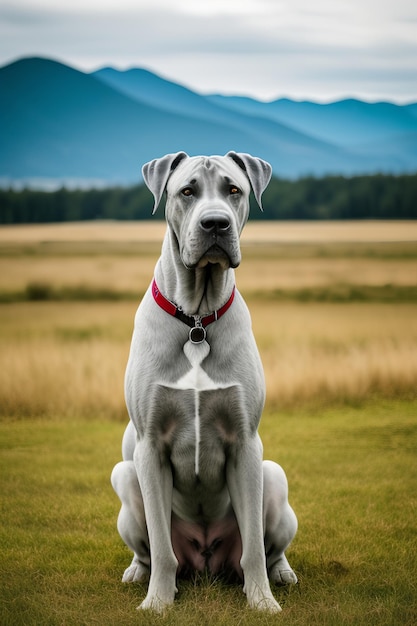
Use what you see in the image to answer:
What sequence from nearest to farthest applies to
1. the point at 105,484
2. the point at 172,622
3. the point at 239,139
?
the point at 172,622 < the point at 105,484 < the point at 239,139

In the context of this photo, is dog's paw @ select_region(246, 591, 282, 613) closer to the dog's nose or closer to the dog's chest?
the dog's chest

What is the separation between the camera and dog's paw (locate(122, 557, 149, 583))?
5.55 meters

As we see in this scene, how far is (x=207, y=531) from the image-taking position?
5352 mm

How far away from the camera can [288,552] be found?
20.5 ft

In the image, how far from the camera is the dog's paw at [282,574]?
18.0 ft

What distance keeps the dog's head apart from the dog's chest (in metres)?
0.60

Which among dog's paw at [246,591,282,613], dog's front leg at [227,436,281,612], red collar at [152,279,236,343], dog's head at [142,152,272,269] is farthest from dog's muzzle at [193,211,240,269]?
dog's paw at [246,591,282,613]

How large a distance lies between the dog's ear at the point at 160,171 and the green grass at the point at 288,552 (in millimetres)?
2566

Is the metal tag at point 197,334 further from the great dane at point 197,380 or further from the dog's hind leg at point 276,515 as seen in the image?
the dog's hind leg at point 276,515

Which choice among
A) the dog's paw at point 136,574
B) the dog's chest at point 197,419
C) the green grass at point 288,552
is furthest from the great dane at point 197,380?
the dog's paw at point 136,574

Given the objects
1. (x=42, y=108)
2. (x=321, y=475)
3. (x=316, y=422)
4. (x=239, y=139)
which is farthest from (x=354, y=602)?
(x=239, y=139)

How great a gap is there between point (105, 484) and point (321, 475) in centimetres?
230

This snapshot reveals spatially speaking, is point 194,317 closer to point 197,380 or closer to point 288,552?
point 197,380

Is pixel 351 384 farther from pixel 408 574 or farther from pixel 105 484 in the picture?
A: pixel 408 574
